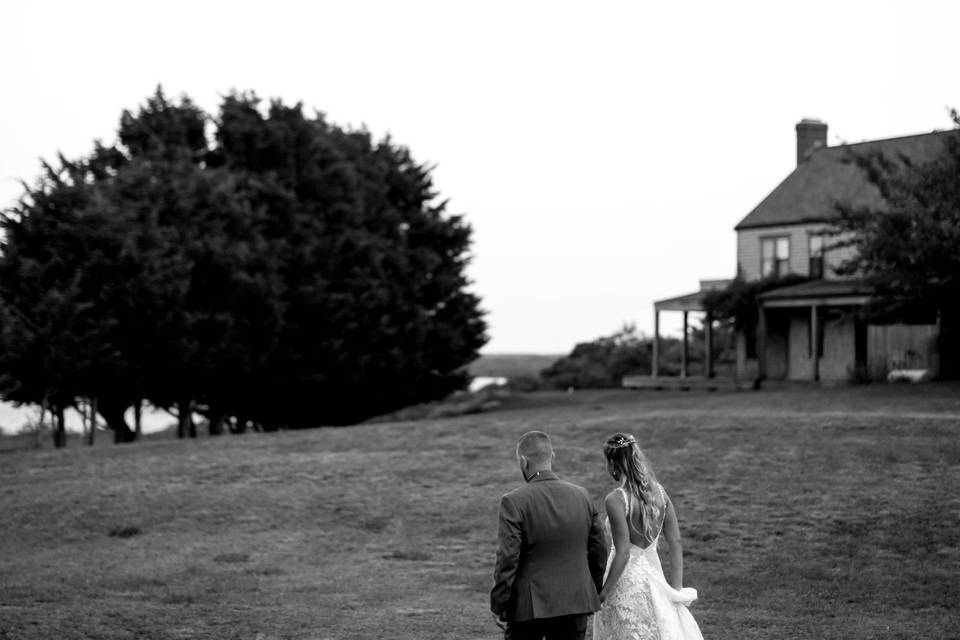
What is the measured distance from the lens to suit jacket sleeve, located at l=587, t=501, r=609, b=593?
310 inches

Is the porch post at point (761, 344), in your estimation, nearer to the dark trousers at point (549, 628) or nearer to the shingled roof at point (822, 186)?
the shingled roof at point (822, 186)

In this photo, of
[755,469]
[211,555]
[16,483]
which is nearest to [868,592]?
[755,469]

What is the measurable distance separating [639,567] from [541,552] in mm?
957

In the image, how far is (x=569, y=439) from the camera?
26609mm

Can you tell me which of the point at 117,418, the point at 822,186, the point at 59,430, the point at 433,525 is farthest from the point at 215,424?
the point at 433,525

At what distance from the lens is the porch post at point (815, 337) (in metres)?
41.9

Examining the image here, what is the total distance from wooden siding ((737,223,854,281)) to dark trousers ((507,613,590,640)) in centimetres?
3831

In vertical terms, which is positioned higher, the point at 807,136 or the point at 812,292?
the point at 807,136

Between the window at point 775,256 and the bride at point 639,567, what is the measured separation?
39354mm

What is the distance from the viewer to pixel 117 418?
4256cm

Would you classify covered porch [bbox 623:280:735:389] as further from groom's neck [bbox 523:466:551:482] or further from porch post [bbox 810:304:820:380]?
groom's neck [bbox 523:466:551:482]

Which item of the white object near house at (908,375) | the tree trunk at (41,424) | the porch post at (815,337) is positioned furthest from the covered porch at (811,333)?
the tree trunk at (41,424)

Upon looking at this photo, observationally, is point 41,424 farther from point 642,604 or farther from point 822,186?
point 642,604

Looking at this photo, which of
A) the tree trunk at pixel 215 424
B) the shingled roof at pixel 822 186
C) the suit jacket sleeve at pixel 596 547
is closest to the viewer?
the suit jacket sleeve at pixel 596 547
